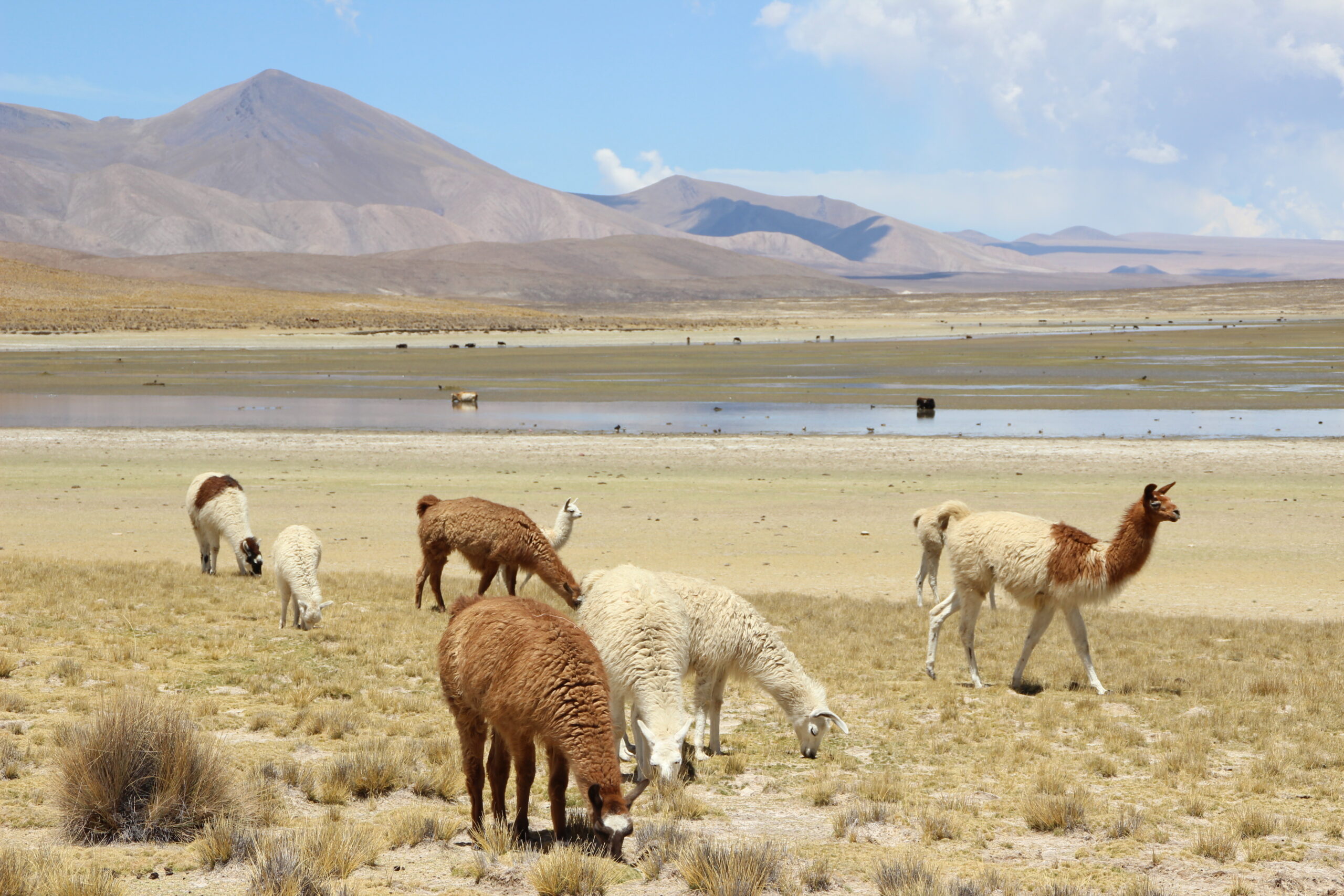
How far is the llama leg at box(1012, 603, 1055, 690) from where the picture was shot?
9.87 m

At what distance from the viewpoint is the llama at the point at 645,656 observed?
264 inches

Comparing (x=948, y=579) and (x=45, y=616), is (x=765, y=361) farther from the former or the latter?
(x=45, y=616)

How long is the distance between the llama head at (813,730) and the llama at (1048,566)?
2.48 metres

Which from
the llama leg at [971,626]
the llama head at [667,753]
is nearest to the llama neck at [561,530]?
the llama leg at [971,626]

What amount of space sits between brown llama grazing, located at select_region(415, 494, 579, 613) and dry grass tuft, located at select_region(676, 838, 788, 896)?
5.58 meters

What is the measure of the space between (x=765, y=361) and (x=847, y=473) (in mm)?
33561

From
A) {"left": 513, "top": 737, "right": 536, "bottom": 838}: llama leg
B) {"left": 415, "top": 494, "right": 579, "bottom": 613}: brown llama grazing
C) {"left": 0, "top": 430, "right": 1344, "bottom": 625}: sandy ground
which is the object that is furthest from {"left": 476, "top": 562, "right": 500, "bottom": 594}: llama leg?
{"left": 513, "top": 737, "right": 536, "bottom": 838}: llama leg

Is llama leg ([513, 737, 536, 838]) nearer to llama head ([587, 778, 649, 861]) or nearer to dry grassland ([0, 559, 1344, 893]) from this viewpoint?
dry grassland ([0, 559, 1344, 893])

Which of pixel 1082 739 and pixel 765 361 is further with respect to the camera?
pixel 765 361

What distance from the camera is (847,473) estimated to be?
944 inches

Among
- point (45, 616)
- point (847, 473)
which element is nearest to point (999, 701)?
point (45, 616)

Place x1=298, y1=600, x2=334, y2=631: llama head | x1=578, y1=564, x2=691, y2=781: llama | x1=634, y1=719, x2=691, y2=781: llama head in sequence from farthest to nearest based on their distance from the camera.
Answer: x1=298, y1=600, x2=334, y2=631: llama head < x1=578, y1=564, x2=691, y2=781: llama < x1=634, y1=719, x2=691, y2=781: llama head

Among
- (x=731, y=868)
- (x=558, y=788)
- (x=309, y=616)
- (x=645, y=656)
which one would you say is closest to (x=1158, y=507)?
(x=645, y=656)

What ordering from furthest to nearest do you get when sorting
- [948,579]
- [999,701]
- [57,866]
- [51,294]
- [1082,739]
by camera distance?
[51,294]
[948,579]
[999,701]
[1082,739]
[57,866]
